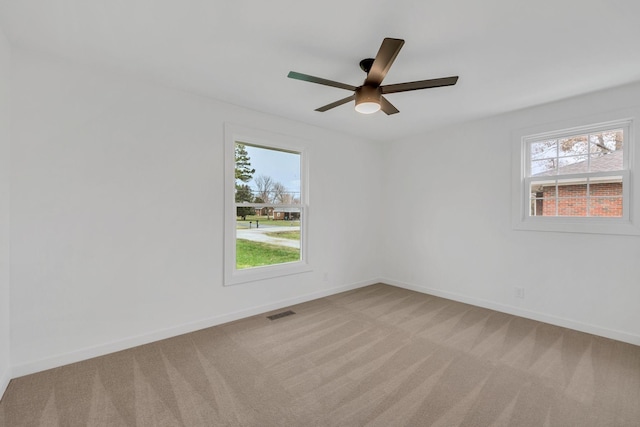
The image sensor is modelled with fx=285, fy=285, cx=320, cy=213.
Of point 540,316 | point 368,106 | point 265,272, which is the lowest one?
point 540,316

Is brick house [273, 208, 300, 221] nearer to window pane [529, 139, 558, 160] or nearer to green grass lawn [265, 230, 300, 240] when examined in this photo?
green grass lawn [265, 230, 300, 240]

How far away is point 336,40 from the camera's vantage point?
2.10 metres

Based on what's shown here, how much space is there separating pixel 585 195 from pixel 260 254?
3822mm

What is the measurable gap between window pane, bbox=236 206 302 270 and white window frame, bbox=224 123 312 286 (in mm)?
77

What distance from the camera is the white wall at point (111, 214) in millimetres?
2268

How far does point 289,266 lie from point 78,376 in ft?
7.57

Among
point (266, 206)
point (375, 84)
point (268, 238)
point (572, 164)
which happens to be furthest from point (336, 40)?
point (572, 164)

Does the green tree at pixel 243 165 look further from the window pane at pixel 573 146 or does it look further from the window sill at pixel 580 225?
the window pane at pixel 573 146

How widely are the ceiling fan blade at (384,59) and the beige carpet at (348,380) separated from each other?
2303 mm

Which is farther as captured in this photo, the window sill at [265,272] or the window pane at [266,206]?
the window pane at [266,206]

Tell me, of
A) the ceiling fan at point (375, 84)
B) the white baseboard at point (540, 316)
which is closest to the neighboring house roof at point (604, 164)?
the white baseboard at point (540, 316)

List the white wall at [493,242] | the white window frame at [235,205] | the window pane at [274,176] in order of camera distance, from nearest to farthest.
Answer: the white wall at [493,242] < the white window frame at [235,205] < the window pane at [274,176]

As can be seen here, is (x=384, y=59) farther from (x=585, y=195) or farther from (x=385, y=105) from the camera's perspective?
(x=585, y=195)

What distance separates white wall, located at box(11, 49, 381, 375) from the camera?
7.44ft
